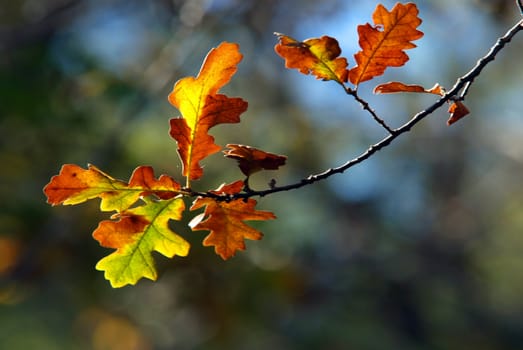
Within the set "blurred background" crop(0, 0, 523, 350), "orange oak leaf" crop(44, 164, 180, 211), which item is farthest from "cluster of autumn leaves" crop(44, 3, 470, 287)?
"blurred background" crop(0, 0, 523, 350)

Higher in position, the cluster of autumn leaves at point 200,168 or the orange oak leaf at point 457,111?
the orange oak leaf at point 457,111

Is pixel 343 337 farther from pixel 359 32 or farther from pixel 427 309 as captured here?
pixel 359 32

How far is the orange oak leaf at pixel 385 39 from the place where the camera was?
42.3 inches

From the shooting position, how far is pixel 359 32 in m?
1.09

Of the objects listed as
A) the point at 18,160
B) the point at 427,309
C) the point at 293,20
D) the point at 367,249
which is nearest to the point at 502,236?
the point at 427,309

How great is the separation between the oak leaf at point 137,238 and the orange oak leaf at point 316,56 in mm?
266

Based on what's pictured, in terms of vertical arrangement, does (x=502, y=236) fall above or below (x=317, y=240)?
above

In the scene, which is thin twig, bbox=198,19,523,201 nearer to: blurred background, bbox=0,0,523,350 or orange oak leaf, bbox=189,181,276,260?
orange oak leaf, bbox=189,181,276,260

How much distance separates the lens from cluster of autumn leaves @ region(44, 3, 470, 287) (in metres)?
1.08

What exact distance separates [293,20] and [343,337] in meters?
3.56

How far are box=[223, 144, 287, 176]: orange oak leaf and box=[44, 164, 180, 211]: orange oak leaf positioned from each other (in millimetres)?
101

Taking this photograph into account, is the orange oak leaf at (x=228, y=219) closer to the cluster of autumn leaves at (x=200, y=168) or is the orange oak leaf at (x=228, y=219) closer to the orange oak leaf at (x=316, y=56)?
the cluster of autumn leaves at (x=200, y=168)

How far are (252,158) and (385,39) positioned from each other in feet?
0.86

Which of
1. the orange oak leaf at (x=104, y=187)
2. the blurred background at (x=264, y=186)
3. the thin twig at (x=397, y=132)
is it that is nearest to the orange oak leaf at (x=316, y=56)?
the thin twig at (x=397, y=132)
